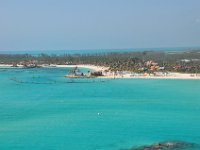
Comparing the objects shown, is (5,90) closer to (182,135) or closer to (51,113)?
(51,113)

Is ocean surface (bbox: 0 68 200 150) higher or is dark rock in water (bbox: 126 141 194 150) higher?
dark rock in water (bbox: 126 141 194 150)

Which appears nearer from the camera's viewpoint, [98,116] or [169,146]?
[169,146]

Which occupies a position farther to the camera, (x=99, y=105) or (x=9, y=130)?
(x=99, y=105)

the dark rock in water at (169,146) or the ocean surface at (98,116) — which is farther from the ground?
the dark rock in water at (169,146)

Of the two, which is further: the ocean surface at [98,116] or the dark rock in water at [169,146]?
the ocean surface at [98,116]

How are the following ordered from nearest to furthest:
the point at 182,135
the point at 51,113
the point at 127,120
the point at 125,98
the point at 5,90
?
the point at 182,135 < the point at 127,120 < the point at 51,113 < the point at 125,98 < the point at 5,90

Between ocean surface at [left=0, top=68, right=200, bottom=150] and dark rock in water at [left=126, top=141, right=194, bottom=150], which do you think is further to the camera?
ocean surface at [left=0, top=68, right=200, bottom=150]

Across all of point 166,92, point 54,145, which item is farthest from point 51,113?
point 166,92

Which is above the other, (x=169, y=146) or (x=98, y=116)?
(x=169, y=146)
